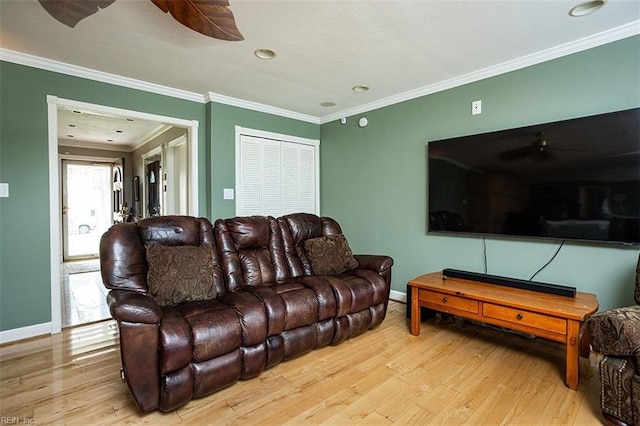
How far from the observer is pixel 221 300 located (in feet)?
7.44

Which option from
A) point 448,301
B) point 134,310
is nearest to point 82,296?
point 134,310

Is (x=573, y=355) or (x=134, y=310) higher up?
(x=134, y=310)

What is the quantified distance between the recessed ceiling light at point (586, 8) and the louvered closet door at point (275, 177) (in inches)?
129

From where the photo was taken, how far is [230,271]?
2682mm

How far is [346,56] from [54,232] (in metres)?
3.11

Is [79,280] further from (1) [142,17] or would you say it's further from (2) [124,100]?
(1) [142,17]

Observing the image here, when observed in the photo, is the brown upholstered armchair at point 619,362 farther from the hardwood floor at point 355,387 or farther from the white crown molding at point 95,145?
the white crown molding at point 95,145

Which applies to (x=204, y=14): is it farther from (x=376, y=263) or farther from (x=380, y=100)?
(x=380, y=100)

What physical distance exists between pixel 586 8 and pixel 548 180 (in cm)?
120

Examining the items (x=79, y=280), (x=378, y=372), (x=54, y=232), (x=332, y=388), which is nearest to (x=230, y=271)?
(x=332, y=388)

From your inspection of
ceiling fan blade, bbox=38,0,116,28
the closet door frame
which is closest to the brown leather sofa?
the closet door frame

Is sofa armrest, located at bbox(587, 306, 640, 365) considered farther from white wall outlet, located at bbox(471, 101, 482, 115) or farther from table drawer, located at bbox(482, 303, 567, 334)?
white wall outlet, located at bbox(471, 101, 482, 115)

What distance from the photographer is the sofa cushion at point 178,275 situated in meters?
2.17

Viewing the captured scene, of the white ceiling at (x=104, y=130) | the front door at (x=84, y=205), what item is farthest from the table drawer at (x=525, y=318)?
the front door at (x=84, y=205)
